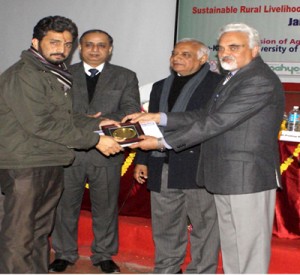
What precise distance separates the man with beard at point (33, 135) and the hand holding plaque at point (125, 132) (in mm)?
205

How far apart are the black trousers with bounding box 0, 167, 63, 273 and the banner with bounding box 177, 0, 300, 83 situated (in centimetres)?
328

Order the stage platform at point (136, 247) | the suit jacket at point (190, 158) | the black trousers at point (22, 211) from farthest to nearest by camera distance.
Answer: the stage platform at point (136, 247) < the suit jacket at point (190, 158) < the black trousers at point (22, 211)

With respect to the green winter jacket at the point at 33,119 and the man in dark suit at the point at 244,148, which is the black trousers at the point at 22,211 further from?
the man in dark suit at the point at 244,148

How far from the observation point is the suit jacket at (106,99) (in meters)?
3.71

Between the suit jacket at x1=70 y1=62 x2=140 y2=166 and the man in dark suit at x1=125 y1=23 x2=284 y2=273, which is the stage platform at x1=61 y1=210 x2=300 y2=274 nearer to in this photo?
the suit jacket at x1=70 y1=62 x2=140 y2=166

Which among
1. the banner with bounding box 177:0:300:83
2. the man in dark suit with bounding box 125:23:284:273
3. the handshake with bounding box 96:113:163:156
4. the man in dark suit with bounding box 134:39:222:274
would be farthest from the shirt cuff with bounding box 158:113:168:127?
the banner with bounding box 177:0:300:83

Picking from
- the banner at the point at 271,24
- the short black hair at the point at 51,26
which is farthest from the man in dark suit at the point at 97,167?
the banner at the point at 271,24

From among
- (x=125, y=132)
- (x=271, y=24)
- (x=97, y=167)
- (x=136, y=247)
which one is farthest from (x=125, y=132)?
(x=271, y=24)

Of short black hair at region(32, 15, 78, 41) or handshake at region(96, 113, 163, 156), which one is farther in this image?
handshake at region(96, 113, 163, 156)

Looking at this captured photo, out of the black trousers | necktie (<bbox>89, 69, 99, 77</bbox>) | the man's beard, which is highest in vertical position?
the man's beard

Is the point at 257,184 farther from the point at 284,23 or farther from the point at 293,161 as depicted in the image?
the point at 284,23

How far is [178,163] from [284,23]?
316cm

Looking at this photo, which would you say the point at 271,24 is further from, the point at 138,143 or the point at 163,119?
the point at 138,143

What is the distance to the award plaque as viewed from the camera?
324cm
